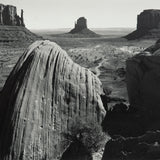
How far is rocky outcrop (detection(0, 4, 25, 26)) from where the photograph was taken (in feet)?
401

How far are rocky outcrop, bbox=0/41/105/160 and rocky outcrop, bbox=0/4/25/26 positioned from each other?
108 m

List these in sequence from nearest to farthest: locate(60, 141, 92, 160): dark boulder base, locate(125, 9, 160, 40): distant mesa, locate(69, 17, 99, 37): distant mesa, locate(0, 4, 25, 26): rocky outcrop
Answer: locate(60, 141, 92, 160): dark boulder base < locate(0, 4, 25, 26): rocky outcrop < locate(125, 9, 160, 40): distant mesa < locate(69, 17, 99, 37): distant mesa

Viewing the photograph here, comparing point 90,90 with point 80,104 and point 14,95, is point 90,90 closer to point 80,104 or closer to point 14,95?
point 80,104

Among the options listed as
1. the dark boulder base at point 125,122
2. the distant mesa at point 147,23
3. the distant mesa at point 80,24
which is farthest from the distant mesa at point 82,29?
the dark boulder base at point 125,122

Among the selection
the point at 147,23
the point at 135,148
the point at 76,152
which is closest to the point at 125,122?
the point at 135,148

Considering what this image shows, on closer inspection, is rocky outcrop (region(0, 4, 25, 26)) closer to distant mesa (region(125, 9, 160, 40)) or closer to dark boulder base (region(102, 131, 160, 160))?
distant mesa (region(125, 9, 160, 40))

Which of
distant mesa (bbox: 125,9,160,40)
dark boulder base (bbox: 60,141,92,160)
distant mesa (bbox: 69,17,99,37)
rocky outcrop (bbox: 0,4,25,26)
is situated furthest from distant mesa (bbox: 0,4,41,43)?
dark boulder base (bbox: 60,141,92,160)

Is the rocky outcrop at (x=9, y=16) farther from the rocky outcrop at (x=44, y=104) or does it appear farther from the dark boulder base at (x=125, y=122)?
the rocky outcrop at (x=44, y=104)

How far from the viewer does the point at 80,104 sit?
16.4 m

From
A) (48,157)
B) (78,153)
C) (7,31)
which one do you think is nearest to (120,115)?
(78,153)

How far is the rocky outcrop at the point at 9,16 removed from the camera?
122m

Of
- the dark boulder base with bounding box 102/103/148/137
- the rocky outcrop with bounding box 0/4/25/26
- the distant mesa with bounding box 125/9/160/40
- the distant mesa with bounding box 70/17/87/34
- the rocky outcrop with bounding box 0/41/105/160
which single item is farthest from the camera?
the distant mesa with bounding box 70/17/87/34

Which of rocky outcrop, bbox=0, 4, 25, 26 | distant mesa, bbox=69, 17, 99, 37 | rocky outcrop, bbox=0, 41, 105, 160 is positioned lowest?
distant mesa, bbox=69, 17, 99, 37

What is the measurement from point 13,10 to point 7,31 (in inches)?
776
